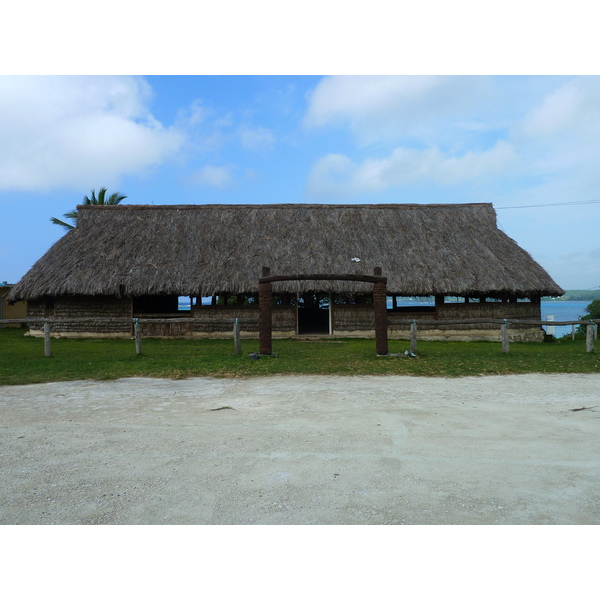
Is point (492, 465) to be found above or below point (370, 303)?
below

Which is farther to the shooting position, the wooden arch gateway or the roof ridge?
the roof ridge

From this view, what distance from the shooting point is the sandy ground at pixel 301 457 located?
2.96m

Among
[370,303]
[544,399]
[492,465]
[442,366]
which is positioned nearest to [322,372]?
[442,366]

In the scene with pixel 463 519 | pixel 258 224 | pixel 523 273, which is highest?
pixel 258 224

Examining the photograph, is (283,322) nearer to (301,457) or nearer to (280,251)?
(280,251)

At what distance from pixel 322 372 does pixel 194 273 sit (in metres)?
9.84

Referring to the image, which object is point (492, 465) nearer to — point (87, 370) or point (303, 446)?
point (303, 446)

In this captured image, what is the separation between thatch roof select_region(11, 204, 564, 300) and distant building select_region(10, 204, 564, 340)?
0.14 feet

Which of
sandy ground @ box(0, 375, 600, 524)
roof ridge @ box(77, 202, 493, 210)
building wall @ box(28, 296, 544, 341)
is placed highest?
roof ridge @ box(77, 202, 493, 210)

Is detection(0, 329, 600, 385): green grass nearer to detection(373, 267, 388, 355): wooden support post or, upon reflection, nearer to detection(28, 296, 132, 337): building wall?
detection(373, 267, 388, 355): wooden support post

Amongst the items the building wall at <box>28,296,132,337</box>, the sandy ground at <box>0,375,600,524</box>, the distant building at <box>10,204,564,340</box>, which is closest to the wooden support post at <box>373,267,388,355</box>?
the sandy ground at <box>0,375,600,524</box>

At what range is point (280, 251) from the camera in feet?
59.5

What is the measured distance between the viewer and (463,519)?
2824mm

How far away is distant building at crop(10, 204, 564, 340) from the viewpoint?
17.0 m
